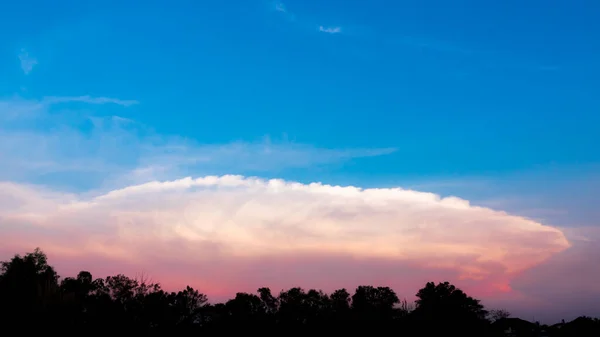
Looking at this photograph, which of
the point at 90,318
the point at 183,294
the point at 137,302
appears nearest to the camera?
the point at 90,318

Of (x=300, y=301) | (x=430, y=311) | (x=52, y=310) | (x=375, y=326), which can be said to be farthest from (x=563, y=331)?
(x=52, y=310)

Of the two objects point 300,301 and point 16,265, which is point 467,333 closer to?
point 300,301

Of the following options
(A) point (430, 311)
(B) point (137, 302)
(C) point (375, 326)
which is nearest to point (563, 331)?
(A) point (430, 311)

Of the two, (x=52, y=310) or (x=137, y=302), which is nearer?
(x=52, y=310)

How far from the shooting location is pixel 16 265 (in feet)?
238

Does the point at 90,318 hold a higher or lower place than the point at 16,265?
lower

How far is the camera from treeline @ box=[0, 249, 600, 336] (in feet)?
129

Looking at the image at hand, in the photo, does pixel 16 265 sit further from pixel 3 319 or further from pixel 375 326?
pixel 375 326

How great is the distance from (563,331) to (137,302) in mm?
60825

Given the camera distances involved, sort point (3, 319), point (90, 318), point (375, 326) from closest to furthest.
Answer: point (3, 319) → point (90, 318) → point (375, 326)

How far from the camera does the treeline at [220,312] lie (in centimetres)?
3928

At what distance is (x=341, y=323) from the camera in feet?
205

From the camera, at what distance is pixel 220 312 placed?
269 feet

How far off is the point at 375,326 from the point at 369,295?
125ft
